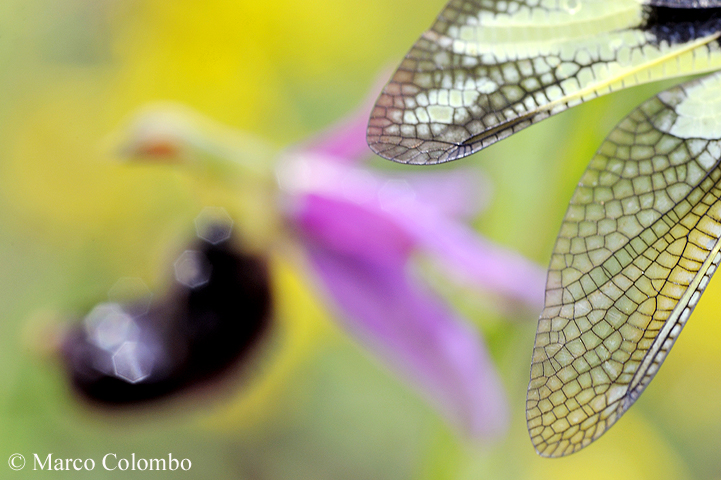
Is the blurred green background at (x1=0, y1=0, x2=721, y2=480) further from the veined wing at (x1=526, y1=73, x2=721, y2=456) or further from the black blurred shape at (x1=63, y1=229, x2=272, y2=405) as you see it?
the veined wing at (x1=526, y1=73, x2=721, y2=456)

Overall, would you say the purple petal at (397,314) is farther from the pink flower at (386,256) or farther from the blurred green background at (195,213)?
the blurred green background at (195,213)

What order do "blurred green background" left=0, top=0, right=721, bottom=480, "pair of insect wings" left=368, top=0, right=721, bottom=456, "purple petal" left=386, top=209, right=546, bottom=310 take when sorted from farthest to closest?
1. "blurred green background" left=0, top=0, right=721, bottom=480
2. "purple petal" left=386, top=209, right=546, bottom=310
3. "pair of insect wings" left=368, top=0, right=721, bottom=456

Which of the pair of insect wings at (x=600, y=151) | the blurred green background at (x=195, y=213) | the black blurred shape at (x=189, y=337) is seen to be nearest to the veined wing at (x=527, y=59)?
the pair of insect wings at (x=600, y=151)

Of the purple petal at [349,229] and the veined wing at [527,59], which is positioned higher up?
the veined wing at [527,59]

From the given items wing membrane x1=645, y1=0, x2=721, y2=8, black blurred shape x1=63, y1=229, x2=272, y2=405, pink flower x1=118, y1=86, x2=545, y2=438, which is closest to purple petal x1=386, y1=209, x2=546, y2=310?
pink flower x1=118, y1=86, x2=545, y2=438

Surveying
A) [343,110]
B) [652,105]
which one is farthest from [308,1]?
[652,105]

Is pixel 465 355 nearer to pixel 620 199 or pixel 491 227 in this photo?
pixel 491 227
